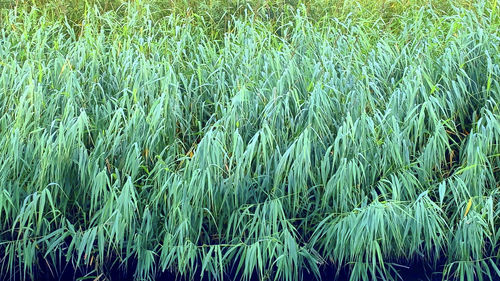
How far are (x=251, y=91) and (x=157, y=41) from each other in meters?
1.04

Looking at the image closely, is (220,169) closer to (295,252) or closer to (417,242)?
(295,252)

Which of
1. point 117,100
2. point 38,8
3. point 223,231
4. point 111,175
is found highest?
point 38,8

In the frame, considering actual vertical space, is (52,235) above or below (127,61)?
below

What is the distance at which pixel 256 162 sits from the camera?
3570 mm

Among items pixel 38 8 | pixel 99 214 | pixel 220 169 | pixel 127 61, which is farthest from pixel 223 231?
pixel 38 8

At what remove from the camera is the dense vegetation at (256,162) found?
10.9 ft

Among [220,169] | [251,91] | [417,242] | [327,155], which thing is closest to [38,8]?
[251,91]

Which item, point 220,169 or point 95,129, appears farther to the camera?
point 95,129

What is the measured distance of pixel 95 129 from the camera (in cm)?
376

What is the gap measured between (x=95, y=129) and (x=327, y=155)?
4.49ft

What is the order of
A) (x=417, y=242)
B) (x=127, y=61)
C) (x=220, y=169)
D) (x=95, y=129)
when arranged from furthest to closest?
1. (x=127, y=61)
2. (x=95, y=129)
3. (x=220, y=169)
4. (x=417, y=242)

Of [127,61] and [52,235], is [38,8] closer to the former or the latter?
[127,61]

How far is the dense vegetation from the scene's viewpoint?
10.9ft

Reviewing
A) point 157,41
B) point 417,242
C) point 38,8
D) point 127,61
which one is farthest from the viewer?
point 38,8
